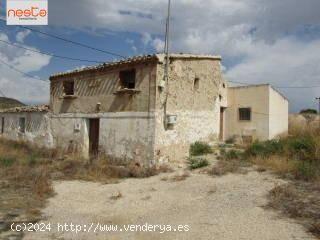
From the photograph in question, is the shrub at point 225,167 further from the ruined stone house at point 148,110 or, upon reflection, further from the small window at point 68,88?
the small window at point 68,88

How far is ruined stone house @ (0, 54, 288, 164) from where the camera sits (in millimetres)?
12344

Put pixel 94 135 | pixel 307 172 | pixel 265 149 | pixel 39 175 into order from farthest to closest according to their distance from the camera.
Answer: pixel 94 135
pixel 265 149
pixel 39 175
pixel 307 172

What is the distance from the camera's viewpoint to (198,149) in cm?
1384

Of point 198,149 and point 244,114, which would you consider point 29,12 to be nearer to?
point 198,149

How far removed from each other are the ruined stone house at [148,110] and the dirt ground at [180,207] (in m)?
2.12

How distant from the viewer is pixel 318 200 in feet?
25.3

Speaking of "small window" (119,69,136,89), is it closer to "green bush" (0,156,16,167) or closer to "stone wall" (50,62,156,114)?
"stone wall" (50,62,156,114)

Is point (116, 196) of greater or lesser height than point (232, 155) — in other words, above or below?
below

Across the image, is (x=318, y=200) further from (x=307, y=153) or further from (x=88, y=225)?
(x=88, y=225)

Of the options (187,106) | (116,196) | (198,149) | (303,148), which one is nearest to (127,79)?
(187,106)

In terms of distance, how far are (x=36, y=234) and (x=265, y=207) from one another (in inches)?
187

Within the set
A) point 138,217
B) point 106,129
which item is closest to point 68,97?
point 106,129

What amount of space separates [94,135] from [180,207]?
309 inches

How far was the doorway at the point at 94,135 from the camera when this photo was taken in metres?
14.8
